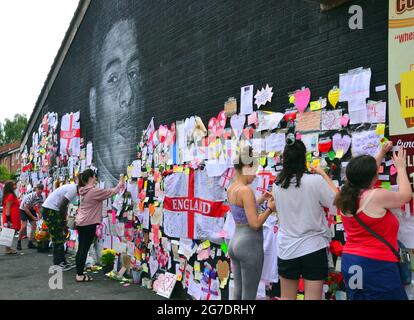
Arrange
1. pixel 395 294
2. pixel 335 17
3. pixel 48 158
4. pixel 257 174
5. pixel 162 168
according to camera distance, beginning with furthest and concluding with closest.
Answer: pixel 48 158 < pixel 162 168 < pixel 257 174 < pixel 335 17 < pixel 395 294

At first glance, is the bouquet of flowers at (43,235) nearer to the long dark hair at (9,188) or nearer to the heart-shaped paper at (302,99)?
the long dark hair at (9,188)

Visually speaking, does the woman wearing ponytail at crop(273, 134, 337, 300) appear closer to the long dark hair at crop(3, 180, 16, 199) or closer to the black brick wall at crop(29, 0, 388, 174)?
the black brick wall at crop(29, 0, 388, 174)

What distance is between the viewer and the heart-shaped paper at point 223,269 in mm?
5623

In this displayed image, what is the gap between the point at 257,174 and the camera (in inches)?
203

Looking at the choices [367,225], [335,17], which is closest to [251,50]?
[335,17]

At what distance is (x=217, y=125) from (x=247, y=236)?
2.05 metres

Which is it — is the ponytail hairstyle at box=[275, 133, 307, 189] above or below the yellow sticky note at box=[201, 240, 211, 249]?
above

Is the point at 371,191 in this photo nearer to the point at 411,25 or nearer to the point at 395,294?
the point at 395,294

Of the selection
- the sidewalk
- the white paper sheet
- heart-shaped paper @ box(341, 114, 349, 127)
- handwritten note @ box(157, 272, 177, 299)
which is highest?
the white paper sheet

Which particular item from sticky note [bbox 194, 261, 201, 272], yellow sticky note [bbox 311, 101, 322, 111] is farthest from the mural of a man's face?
yellow sticky note [bbox 311, 101, 322, 111]

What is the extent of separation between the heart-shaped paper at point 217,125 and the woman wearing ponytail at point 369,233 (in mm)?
2585

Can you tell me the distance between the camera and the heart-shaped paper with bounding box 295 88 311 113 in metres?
4.58

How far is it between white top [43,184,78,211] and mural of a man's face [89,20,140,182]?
80cm

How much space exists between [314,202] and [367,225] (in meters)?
0.55
